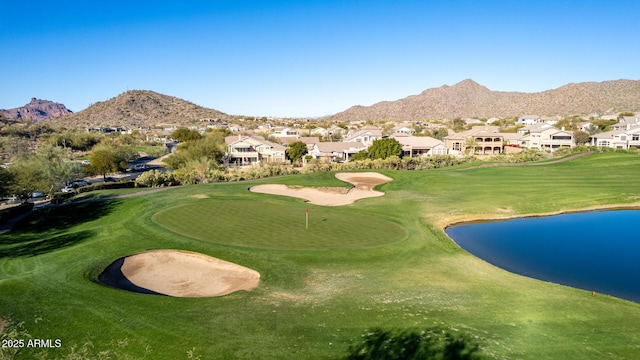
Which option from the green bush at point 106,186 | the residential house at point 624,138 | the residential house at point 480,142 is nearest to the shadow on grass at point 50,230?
the green bush at point 106,186

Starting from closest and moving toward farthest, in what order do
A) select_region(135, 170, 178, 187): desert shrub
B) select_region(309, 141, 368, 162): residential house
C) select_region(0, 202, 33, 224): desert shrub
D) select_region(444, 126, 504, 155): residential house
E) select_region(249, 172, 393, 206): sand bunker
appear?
select_region(0, 202, 33, 224): desert shrub → select_region(249, 172, 393, 206): sand bunker → select_region(135, 170, 178, 187): desert shrub → select_region(309, 141, 368, 162): residential house → select_region(444, 126, 504, 155): residential house

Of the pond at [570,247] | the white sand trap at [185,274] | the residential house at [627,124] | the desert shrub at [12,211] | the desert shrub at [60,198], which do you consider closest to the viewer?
the white sand trap at [185,274]

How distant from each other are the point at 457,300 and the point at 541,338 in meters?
3.47

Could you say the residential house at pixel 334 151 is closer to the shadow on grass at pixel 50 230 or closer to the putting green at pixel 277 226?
the putting green at pixel 277 226

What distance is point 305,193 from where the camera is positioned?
40.9 metres

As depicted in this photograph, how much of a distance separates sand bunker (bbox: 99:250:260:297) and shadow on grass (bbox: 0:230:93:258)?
585 centimetres

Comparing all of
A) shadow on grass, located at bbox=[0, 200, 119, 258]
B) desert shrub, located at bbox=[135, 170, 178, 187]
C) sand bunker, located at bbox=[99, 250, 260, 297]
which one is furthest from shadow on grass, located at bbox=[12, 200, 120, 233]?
desert shrub, located at bbox=[135, 170, 178, 187]

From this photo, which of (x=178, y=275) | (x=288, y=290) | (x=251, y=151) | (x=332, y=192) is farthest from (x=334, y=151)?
(x=288, y=290)

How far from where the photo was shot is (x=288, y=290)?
16438 mm

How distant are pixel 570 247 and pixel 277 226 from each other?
19504 millimetres

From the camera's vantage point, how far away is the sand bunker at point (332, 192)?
3722 cm

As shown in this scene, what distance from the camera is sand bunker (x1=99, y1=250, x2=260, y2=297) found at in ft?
57.2

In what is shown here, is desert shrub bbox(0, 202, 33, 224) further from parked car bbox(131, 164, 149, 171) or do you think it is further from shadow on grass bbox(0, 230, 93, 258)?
parked car bbox(131, 164, 149, 171)

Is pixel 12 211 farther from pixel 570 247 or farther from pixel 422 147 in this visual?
pixel 422 147
